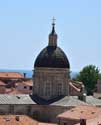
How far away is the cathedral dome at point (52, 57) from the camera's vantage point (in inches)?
3009

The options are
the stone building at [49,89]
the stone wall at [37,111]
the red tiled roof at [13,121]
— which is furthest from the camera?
the stone building at [49,89]

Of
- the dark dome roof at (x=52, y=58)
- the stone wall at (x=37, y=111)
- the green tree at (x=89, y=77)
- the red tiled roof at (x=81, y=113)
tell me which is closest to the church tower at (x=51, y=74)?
the dark dome roof at (x=52, y=58)

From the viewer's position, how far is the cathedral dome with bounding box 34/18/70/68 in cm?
7644

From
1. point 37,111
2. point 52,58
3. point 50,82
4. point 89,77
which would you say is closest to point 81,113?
point 37,111

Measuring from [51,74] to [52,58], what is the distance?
201cm

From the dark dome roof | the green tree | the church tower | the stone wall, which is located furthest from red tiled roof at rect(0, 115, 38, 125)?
the green tree

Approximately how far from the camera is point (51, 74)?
3012 inches

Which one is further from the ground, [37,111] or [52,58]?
[52,58]

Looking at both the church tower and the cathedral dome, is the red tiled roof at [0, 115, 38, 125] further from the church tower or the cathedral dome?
the cathedral dome

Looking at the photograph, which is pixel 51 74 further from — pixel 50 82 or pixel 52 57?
pixel 52 57

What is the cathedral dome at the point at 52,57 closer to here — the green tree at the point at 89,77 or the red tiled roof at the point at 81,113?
the red tiled roof at the point at 81,113

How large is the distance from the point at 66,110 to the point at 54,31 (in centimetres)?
1228

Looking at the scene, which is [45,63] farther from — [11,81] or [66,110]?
[11,81]

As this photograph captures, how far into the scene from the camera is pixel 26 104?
72.9 metres
